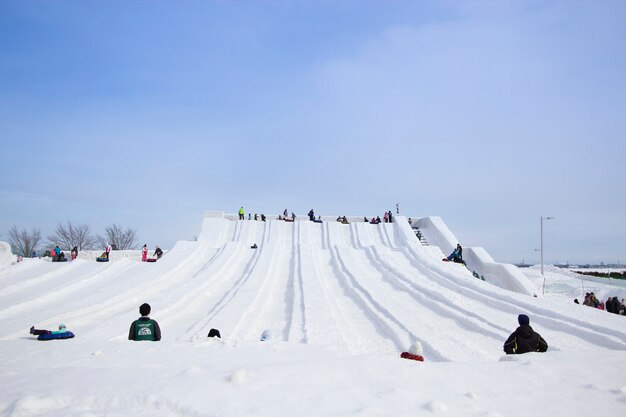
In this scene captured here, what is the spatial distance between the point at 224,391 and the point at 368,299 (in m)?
10.1

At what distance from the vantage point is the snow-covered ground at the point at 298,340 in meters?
3.25

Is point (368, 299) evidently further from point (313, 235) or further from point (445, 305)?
point (313, 235)

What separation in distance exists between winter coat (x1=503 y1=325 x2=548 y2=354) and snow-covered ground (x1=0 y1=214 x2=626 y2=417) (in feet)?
0.68

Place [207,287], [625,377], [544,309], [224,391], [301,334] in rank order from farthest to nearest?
[207,287], [544,309], [301,334], [625,377], [224,391]

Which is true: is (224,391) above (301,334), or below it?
above

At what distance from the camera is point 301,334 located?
9.61 m

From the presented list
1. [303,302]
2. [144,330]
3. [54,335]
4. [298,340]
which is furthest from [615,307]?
[54,335]

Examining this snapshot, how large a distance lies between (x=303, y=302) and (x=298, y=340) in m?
3.64

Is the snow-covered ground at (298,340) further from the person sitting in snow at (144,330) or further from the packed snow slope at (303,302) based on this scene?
the person sitting in snow at (144,330)

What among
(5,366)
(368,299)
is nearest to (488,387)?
(5,366)

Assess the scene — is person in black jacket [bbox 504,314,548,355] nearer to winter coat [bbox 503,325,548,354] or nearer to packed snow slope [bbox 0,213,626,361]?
winter coat [bbox 503,325,548,354]

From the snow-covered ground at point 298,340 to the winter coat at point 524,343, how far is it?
21 cm

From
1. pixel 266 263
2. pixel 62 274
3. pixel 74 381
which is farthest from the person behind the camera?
pixel 266 263

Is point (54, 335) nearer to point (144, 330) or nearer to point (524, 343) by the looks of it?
point (144, 330)
